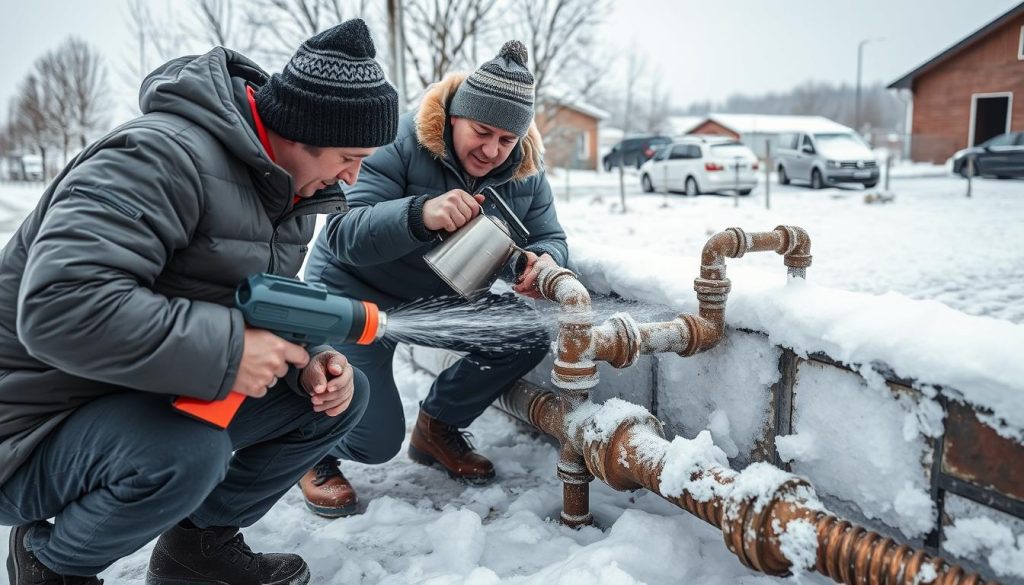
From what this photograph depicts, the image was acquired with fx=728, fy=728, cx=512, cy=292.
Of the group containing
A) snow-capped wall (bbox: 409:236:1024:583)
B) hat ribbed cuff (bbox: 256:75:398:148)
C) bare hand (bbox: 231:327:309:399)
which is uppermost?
hat ribbed cuff (bbox: 256:75:398:148)

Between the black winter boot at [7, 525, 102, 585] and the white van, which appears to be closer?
the black winter boot at [7, 525, 102, 585]

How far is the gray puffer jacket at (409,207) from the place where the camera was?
8.11 ft

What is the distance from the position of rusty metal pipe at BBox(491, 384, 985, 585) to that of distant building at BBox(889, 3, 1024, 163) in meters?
24.7

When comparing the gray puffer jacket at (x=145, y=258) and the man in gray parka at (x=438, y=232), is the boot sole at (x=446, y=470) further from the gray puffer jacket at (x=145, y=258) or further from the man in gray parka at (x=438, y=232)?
the gray puffer jacket at (x=145, y=258)

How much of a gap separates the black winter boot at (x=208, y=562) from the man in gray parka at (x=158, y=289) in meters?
0.31

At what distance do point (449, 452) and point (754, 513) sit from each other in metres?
1.51

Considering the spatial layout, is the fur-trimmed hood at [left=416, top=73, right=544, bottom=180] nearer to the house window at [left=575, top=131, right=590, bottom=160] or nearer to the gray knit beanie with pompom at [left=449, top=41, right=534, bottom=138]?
the gray knit beanie with pompom at [left=449, top=41, right=534, bottom=138]

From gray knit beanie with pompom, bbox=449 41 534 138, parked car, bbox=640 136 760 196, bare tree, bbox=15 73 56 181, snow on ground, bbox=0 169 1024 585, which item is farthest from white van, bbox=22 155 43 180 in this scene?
gray knit beanie with pompom, bbox=449 41 534 138

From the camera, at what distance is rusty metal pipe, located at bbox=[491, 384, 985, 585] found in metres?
1.51

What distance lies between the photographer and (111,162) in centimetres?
148

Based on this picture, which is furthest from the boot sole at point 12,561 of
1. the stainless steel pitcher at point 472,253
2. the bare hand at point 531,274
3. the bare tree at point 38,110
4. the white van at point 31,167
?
the white van at point 31,167

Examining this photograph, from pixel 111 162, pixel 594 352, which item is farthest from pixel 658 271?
pixel 111 162

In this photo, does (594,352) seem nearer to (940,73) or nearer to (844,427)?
(844,427)

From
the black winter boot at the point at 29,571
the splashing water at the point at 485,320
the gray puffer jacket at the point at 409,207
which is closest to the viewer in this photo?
→ the black winter boot at the point at 29,571
